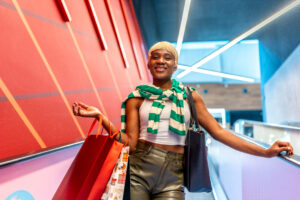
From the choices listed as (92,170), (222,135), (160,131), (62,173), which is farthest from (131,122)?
(62,173)

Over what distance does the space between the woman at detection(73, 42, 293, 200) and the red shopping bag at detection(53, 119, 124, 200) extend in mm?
134

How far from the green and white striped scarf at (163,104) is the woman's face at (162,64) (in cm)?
7

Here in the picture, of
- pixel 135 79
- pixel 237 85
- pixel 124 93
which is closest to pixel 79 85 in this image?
pixel 124 93

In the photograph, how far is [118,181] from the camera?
128 cm

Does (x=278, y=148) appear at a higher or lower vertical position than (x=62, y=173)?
higher

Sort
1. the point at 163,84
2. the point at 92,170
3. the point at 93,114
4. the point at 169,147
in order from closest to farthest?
the point at 92,170
the point at 93,114
the point at 169,147
the point at 163,84

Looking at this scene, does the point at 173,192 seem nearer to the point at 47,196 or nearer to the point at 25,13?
the point at 47,196

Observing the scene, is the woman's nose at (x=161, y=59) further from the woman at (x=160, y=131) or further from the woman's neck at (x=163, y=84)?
the woman's neck at (x=163, y=84)

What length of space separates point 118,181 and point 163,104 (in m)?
0.50

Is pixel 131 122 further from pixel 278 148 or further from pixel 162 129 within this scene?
pixel 278 148

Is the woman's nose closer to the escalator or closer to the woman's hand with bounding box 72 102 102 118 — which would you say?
the woman's hand with bounding box 72 102 102 118

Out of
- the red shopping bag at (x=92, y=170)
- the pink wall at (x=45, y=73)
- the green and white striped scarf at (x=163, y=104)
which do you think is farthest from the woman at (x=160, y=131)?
the pink wall at (x=45, y=73)

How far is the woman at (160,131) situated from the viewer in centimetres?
143

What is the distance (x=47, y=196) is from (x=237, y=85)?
11.7 metres
